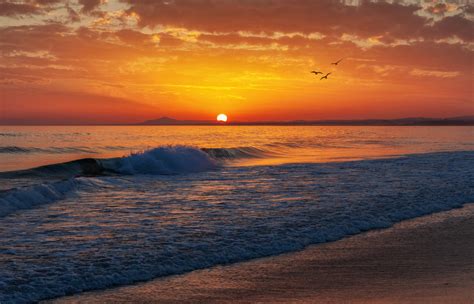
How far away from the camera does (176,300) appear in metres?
6.11

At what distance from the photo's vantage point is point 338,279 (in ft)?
22.7

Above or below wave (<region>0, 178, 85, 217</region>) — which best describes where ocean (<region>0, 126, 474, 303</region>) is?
below

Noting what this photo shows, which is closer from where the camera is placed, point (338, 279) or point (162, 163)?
point (338, 279)

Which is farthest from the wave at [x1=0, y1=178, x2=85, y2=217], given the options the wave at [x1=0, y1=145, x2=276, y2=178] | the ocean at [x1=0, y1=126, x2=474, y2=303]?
the wave at [x1=0, y1=145, x2=276, y2=178]

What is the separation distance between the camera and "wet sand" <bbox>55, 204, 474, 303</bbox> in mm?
6141

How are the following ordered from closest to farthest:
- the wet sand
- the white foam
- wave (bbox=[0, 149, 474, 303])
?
the wet sand, wave (bbox=[0, 149, 474, 303]), the white foam

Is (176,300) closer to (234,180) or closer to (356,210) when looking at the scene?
(356,210)

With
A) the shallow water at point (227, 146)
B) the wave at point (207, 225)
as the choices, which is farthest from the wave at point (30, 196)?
the shallow water at point (227, 146)

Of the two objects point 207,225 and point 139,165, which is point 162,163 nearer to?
point 139,165

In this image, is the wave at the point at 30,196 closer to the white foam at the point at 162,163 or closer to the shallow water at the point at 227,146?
the white foam at the point at 162,163

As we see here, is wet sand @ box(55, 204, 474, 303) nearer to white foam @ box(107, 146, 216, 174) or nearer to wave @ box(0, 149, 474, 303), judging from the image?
wave @ box(0, 149, 474, 303)

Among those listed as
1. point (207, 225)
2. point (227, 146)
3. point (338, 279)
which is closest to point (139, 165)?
point (207, 225)

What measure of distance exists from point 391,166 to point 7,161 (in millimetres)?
24262

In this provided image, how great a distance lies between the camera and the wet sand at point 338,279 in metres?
6.14
